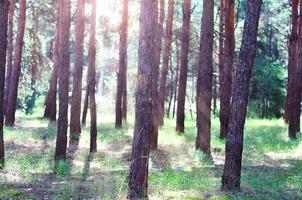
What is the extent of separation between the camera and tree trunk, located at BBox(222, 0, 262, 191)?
10.1 m

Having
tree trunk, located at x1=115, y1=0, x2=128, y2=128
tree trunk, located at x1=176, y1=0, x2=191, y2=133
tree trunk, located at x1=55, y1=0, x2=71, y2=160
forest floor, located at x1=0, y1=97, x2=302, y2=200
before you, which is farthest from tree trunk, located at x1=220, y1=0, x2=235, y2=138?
tree trunk, located at x1=55, y1=0, x2=71, y2=160

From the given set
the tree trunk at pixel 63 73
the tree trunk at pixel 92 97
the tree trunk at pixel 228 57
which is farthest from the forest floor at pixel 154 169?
the tree trunk at pixel 228 57

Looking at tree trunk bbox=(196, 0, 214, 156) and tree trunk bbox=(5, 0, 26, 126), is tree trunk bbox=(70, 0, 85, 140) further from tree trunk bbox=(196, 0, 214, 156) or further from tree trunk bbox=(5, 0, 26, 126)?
tree trunk bbox=(196, 0, 214, 156)

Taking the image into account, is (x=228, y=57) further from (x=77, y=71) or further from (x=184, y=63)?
(x=77, y=71)

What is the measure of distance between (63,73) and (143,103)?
6.12 m

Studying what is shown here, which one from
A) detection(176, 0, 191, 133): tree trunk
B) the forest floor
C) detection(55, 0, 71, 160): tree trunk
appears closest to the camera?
the forest floor

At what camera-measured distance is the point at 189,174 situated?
12961 mm

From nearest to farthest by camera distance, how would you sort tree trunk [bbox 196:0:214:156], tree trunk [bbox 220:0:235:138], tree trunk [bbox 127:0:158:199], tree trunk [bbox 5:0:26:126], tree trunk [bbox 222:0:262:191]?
tree trunk [bbox 127:0:158:199] < tree trunk [bbox 222:0:262:191] < tree trunk [bbox 196:0:214:156] < tree trunk [bbox 220:0:235:138] < tree trunk [bbox 5:0:26:126]

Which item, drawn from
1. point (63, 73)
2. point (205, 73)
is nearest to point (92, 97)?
point (63, 73)

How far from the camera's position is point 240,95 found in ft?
33.8

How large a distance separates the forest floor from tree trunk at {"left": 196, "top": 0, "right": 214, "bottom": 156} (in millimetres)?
808

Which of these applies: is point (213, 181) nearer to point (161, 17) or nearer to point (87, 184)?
point (87, 184)

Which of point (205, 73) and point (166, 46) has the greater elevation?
point (166, 46)

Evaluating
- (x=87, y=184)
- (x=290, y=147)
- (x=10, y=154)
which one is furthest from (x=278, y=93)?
(x=87, y=184)
